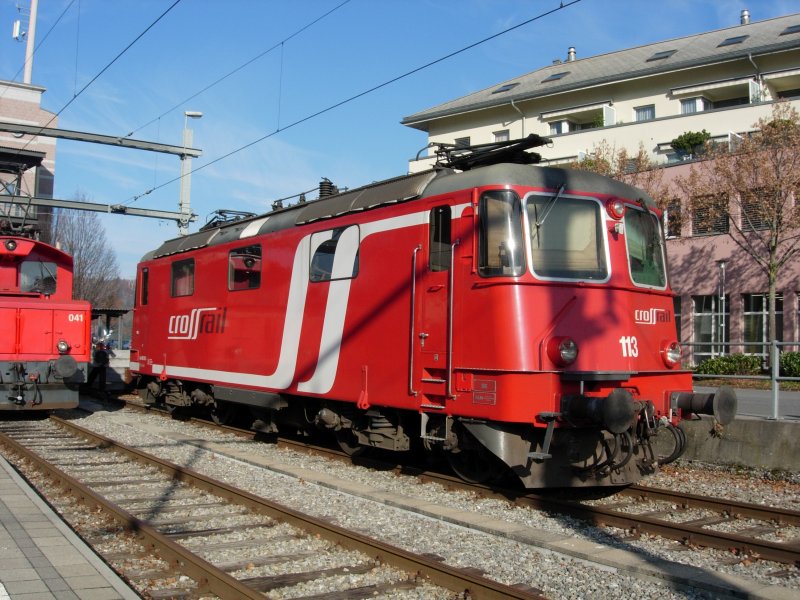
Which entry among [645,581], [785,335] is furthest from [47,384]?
[785,335]

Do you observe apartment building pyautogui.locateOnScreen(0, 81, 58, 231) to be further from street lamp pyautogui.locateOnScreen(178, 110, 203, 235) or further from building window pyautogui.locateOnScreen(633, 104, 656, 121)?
building window pyautogui.locateOnScreen(633, 104, 656, 121)

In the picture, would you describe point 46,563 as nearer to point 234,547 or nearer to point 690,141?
point 234,547

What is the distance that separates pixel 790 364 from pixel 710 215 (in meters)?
5.29

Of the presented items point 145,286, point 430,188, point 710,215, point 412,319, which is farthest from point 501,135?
point 412,319

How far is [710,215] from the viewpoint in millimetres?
24641

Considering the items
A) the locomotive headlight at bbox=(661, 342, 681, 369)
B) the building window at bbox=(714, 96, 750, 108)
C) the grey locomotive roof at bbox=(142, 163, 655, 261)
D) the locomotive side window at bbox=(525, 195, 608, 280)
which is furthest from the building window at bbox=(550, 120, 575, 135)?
the locomotive side window at bbox=(525, 195, 608, 280)

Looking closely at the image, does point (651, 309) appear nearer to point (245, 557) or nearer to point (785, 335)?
point (245, 557)

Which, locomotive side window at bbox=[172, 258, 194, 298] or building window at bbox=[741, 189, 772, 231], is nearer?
locomotive side window at bbox=[172, 258, 194, 298]

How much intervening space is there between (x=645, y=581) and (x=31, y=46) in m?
41.3

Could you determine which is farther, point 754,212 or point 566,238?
point 754,212

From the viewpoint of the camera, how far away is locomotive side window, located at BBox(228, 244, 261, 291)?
39.9 feet

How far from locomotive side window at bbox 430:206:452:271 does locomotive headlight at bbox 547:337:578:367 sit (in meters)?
1.42

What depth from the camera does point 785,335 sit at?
25.7m

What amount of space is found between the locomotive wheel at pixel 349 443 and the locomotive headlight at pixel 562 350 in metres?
3.89
